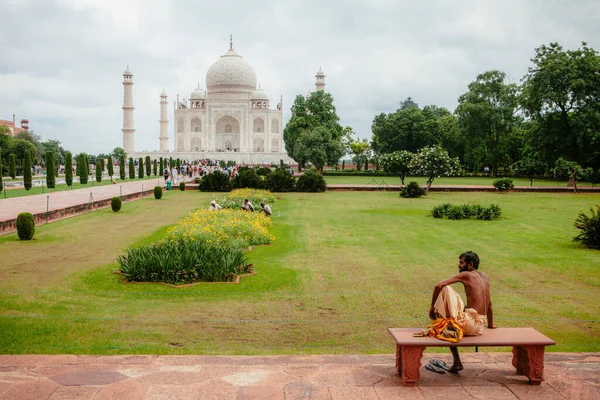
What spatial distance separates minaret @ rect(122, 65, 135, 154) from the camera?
56125 mm

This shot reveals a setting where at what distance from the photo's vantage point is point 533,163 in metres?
29.8

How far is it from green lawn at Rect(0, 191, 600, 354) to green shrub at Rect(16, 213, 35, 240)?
0.20m

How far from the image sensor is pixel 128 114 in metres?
57.0

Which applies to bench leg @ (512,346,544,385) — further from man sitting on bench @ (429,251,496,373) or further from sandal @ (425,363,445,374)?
sandal @ (425,363,445,374)

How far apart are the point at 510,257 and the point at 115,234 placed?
7.60 m

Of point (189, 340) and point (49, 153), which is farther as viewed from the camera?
point (49, 153)

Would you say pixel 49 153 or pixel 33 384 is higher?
pixel 49 153

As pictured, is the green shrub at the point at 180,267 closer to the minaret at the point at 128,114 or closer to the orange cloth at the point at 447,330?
the orange cloth at the point at 447,330

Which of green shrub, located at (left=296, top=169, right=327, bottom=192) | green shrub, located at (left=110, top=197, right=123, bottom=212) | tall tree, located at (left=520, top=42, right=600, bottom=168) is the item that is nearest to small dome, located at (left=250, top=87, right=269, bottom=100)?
tall tree, located at (left=520, top=42, right=600, bottom=168)

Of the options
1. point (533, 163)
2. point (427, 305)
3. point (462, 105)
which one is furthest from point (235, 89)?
point (427, 305)

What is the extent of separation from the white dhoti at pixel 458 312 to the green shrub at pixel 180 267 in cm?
381

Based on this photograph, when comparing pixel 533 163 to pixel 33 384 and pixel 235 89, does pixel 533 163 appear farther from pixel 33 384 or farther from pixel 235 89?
pixel 235 89

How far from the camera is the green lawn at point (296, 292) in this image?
4961mm

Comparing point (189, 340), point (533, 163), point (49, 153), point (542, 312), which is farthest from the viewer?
point (533, 163)
